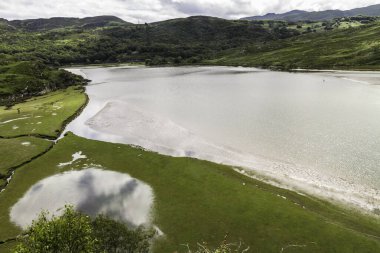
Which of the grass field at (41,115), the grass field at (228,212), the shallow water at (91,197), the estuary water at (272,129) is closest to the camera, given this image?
the grass field at (228,212)

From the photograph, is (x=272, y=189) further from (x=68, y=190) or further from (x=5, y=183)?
(x=5, y=183)

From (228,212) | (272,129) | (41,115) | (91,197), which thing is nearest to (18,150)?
(91,197)

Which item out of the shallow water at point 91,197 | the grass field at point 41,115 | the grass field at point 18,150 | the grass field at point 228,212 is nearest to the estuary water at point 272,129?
the grass field at point 228,212

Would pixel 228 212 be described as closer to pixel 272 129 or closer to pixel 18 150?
pixel 272 129

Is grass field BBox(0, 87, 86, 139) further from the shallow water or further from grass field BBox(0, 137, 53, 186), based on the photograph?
the shallow water

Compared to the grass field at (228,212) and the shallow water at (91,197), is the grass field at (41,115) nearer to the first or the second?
the grass field at (228,212)

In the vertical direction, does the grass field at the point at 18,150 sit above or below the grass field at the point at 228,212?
below

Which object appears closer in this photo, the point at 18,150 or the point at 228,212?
the point at 228,212
